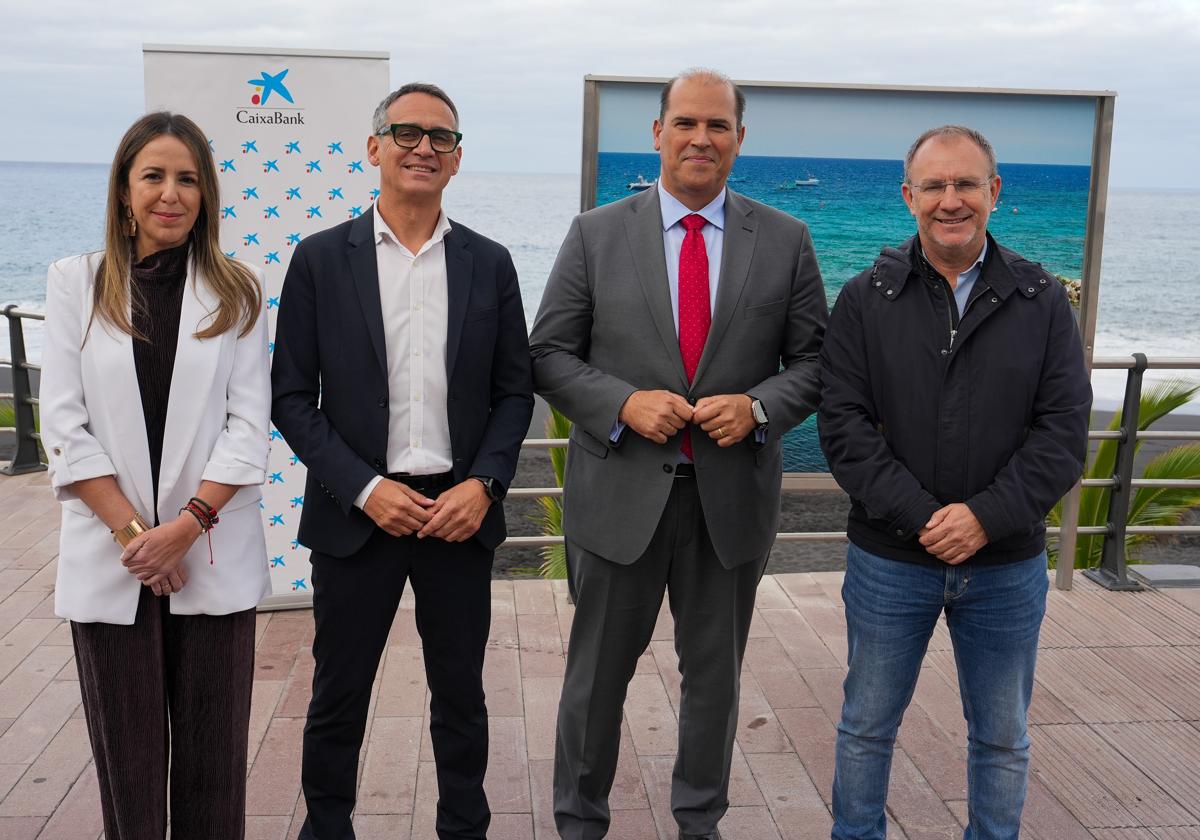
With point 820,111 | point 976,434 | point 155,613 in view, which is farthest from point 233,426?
point 820,111

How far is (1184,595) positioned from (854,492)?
3.26 metres

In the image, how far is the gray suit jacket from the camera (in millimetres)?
2623

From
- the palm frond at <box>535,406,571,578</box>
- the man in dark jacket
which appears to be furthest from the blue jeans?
the palm frond at <box>535,406,571,578</box>

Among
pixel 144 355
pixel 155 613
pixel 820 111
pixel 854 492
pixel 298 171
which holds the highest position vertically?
pixel 820 111

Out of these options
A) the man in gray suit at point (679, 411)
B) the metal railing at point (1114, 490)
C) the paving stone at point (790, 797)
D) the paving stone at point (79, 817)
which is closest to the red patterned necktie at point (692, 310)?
the man in gray suit at point (679, 411)

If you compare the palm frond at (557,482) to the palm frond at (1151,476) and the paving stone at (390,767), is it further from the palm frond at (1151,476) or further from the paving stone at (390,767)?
the palm frond at (1151,476)

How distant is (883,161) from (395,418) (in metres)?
2.89

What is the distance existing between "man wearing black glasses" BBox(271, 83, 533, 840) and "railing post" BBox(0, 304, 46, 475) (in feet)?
16.4

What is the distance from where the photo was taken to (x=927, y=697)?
3797 mm

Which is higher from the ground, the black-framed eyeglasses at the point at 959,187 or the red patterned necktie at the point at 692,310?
the black-framed eyeglasses at the point at 959,187

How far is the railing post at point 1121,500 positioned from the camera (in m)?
5.00

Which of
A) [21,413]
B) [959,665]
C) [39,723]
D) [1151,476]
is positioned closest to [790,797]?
[959,665]

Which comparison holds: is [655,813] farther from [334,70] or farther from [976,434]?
[334,70]

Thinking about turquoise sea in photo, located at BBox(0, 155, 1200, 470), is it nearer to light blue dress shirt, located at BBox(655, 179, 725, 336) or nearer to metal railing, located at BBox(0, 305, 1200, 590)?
metal railing, located at BBox(0, 305, 1200, 590)
